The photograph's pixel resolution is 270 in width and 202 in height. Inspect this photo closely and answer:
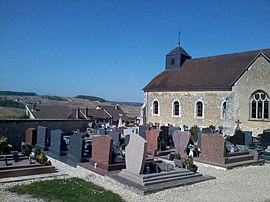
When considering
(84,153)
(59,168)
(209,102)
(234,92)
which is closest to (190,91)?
(209,102)

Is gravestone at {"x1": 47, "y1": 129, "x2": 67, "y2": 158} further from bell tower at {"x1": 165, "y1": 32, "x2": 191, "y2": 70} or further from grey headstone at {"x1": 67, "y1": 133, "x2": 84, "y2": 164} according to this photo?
bell tower at {"x1": 165, "y1": 32, "x2": 191, "y2": 70}

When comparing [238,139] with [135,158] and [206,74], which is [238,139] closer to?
[135,158]

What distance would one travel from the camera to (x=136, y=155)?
899 centimetres

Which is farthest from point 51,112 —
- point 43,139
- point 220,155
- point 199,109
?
point 220,155

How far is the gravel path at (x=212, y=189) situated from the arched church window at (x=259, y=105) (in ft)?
36.3

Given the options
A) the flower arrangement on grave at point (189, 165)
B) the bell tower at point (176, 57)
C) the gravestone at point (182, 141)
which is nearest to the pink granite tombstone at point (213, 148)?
the gravestone at point (182, 141)

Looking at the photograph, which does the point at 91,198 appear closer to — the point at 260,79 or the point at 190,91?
the point at 260,79

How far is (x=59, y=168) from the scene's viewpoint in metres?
10.8

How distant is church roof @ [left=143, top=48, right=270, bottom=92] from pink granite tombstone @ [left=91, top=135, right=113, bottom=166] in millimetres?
15028

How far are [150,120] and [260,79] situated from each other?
42.5 feet

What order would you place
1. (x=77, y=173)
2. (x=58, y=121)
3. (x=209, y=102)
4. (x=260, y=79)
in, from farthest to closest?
(x=209, y=102) < (x=260, y=79) < (x=58, y=121) < (x=77, y=173)

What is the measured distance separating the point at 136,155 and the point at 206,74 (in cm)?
2011

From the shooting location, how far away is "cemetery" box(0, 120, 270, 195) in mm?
8789

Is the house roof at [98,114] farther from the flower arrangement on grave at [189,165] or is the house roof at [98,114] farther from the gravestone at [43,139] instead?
the flower arrangement on grave at [189,165]
